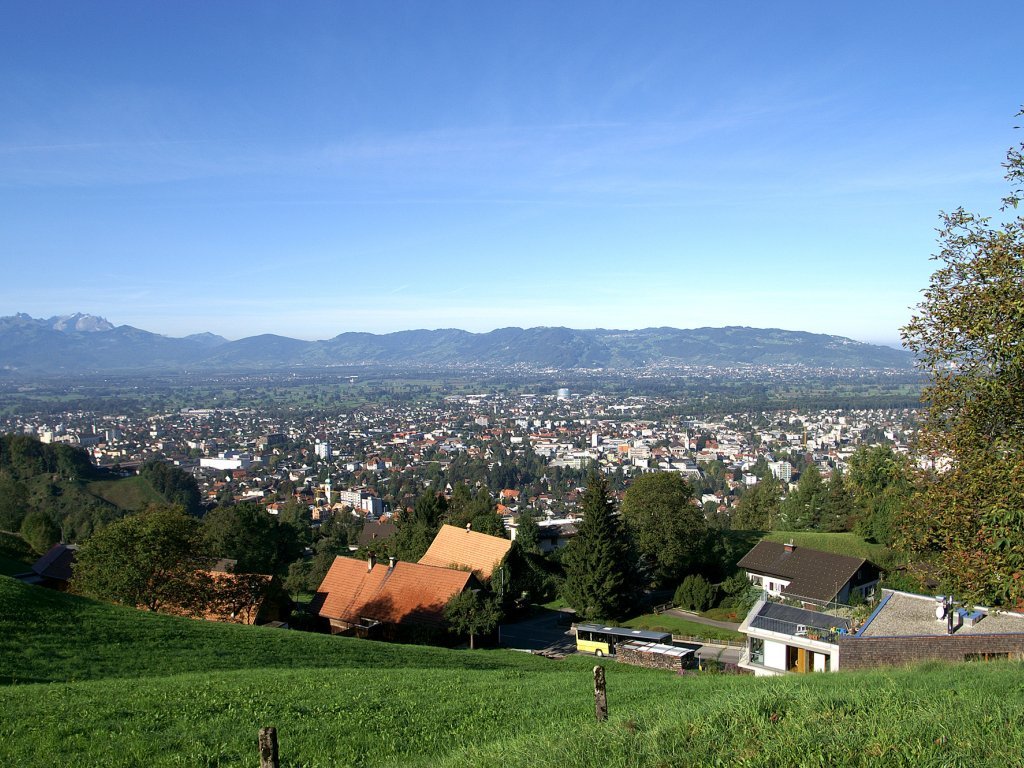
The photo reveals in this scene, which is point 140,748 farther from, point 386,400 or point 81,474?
point 386,400

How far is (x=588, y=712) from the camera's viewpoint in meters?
7.87

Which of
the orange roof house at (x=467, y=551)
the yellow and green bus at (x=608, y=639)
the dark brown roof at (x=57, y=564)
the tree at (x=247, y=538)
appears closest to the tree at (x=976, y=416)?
the yellow and green bus at (x=608, y=639)

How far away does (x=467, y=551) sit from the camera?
26.3 meters

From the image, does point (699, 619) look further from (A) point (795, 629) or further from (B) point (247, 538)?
(B) point (247, 538)

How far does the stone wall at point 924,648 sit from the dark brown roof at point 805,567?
10992 mm

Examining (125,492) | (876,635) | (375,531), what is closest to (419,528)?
(375,531)

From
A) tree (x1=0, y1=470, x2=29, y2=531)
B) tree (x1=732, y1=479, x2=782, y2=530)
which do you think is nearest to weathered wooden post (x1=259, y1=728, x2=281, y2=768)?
tree (x1=732, y1=479, x2=782, y2=530)

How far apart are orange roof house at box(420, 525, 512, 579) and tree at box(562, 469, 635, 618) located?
2.43 metres

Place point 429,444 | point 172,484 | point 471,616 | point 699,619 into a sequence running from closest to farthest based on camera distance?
point 471,616
point 699,619
point 172,484
point 429,444

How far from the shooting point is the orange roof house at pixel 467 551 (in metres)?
25.3

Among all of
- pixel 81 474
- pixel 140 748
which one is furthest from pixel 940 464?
pixel 81 474

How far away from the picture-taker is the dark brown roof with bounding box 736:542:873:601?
25031mm

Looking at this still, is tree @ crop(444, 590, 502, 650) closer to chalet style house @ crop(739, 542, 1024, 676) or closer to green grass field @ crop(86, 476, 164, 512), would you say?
chalet style house @ crop(739, 542, 1024, 676)

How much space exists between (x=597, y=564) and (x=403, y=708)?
17.2 m
